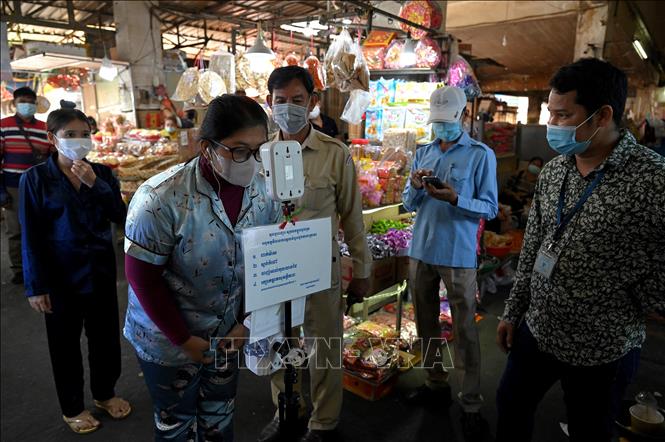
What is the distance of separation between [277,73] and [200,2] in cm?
850

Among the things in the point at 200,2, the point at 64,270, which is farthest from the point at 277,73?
the point at 200,2

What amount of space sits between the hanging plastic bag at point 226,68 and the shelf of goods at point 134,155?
143 cm

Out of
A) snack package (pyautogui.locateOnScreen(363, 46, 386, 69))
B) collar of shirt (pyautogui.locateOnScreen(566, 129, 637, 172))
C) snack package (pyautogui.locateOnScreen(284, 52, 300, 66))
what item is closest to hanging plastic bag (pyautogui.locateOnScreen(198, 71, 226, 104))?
snack package (pyautogui.locateOnScreen(284, 52, 300, 66))

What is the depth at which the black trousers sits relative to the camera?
215 cm

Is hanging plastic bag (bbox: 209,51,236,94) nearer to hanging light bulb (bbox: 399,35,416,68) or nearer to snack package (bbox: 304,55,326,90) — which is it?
snack package (bbox: 304,55,326,90)

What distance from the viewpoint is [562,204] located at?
1499 millimetres

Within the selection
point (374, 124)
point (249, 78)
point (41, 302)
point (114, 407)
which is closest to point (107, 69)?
point (249, 78)

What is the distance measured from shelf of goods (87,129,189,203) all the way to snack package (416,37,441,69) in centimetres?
278

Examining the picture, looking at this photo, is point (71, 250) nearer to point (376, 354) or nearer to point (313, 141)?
point (313, 141)

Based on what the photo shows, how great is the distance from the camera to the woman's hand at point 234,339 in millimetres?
1435

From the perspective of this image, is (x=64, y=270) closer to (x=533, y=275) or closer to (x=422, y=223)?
(x=422, y=223)

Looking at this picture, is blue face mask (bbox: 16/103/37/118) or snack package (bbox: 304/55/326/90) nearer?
snack package (bbox: 304/55/326/90)

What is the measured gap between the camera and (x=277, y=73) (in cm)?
195

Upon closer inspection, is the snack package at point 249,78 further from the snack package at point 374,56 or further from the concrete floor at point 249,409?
the concrete floor at point 249,409
